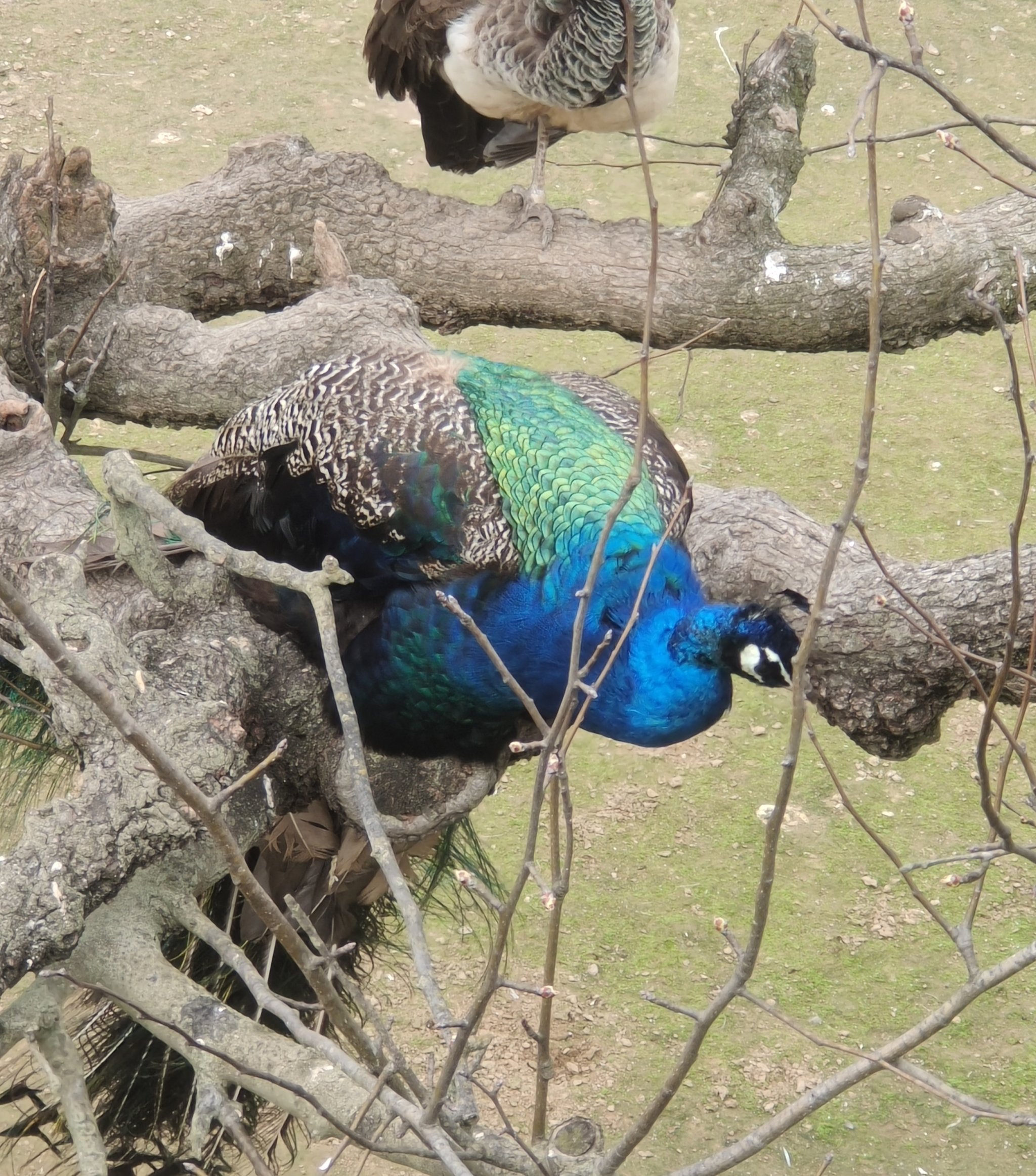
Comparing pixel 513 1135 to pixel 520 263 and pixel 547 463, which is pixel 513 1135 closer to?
pixel 547 463

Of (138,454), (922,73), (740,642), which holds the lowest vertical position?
(138,454)

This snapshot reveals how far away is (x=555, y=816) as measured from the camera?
1319 mm

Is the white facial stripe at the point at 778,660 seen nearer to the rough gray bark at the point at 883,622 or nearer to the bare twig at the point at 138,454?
the rough gray bark at the point at 883,622

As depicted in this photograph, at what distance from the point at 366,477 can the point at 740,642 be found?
0.63 meters

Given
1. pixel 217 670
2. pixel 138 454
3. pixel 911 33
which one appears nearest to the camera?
pixel 911 33

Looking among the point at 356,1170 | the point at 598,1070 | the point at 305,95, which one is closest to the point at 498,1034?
the point at 598,1070

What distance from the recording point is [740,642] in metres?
2.00

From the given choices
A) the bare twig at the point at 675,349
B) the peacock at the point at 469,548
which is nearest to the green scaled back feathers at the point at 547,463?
the peacock at the point at 469,548

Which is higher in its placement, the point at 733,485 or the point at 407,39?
the point at 407,39

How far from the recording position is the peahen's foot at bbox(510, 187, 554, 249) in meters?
3.14

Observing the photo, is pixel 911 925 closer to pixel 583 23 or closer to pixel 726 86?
pixel 583 23

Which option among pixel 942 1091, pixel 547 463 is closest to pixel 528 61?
pixel 547 463

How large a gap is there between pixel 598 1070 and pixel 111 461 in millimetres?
1904

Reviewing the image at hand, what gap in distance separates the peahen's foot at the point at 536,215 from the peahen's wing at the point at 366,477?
33.2 inches
